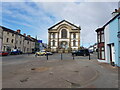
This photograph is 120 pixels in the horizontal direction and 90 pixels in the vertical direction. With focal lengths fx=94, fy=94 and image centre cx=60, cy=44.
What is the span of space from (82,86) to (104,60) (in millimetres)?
9469

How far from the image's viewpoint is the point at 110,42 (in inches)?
465

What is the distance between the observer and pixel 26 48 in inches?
2124

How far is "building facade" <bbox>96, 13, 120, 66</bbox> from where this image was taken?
406 inches

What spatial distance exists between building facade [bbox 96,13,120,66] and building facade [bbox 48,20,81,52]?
119 feet

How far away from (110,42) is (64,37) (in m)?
40.3

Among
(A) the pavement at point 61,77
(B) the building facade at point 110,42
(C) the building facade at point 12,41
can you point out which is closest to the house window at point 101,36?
(B) the building facade at point 110,42

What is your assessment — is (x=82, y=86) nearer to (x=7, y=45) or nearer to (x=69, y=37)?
(x=7, y=45)

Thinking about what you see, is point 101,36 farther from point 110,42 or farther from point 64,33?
point 64,33

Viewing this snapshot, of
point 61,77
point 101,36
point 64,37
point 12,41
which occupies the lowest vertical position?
point 61,77

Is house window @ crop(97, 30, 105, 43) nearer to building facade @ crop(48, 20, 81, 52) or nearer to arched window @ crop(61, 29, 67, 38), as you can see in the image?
building facade @ crop(48, 20, 81, 52)

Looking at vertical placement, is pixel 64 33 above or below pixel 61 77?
above

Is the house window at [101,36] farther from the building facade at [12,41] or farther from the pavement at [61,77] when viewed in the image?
the building facade at [12,41]

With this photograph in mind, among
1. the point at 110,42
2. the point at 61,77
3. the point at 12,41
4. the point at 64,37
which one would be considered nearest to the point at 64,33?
the point at 64,37

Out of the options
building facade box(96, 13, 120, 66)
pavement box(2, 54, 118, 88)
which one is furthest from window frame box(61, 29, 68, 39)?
pavement box(2, 54, 118, 88)
